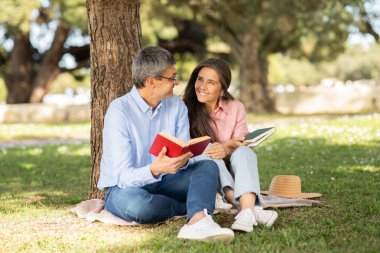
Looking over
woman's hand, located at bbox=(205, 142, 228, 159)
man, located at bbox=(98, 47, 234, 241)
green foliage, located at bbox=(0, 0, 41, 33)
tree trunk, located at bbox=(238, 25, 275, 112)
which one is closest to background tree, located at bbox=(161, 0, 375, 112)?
tree trunk, located at bbox=(238, 25, 275, 112)

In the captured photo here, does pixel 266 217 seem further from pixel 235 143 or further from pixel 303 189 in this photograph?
pixel 303 189

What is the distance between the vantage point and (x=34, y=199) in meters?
7.00

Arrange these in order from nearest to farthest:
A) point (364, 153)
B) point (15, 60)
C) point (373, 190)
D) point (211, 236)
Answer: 1. point (211, 236)
2. point (373, 190)
3. point (364, 153)
4. point (15, 60)

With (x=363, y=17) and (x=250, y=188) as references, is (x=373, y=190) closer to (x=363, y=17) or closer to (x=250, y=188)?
(x=250, y=188)

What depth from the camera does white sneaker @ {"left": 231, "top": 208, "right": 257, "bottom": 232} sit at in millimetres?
4539

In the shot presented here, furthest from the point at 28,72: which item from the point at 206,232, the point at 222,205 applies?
the point at 206,232

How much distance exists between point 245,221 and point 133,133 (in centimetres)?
112

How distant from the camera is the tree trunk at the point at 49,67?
27.5 meters

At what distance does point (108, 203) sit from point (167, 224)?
0.52m

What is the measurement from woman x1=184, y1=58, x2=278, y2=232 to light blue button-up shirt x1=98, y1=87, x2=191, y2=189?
1.14ft

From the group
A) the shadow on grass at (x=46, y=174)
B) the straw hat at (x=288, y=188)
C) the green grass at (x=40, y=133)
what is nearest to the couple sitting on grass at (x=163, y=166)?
the straw hat at (x=288, y=188)

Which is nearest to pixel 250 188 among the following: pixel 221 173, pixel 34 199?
pixel 221 173

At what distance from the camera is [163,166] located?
175 inches

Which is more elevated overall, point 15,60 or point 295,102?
point 15,60
